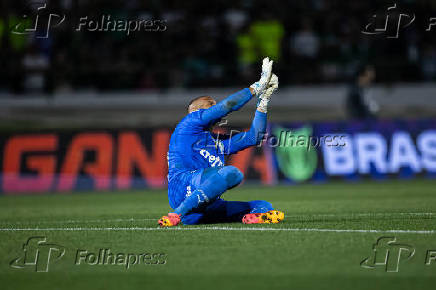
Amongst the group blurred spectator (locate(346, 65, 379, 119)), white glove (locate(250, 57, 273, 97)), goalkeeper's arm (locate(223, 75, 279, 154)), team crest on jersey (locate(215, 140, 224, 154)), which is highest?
blurred spectator (locate(346, 65, 379, 119))

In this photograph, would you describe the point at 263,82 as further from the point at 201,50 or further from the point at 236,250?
the point at 201,50

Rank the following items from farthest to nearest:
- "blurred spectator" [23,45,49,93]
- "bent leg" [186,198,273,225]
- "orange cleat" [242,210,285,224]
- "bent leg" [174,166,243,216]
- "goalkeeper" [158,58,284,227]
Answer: "blurred spectator" [23,45,49,93] < "bent leg" [186,198,273,225] < "orange cleat" [242,210,285,224] < "goalkeeper" [158,58,284,227] < "bent leg" [174,166,243,216]

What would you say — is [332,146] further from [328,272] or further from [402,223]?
[328,272]

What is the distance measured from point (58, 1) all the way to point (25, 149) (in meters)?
6.18

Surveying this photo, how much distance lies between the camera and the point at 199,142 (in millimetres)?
8891

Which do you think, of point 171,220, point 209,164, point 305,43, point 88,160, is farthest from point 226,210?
point 305,43

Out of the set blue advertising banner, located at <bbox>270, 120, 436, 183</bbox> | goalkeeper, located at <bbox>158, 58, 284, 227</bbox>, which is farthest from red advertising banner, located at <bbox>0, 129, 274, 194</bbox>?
goalkeeper, located at <bbox>158, 58, 284, 227</bbox>

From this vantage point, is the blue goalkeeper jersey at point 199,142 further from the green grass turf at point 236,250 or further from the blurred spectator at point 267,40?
the blurred spectator at point 267,40

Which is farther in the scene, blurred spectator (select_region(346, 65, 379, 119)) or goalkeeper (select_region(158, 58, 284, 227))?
blurred spectator (select_region(346, 65, 379, 119))

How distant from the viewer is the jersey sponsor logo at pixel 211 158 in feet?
29.5

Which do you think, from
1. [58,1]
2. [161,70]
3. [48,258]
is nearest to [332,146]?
[161,70]

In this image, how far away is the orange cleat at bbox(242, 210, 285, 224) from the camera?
8961 millimetres

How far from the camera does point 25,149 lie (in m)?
19.2

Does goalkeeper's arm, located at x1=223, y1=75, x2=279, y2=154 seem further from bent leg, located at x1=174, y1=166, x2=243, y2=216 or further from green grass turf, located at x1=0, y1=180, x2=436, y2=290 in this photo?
green grass turf, located at x1=0, y1=180, x2=436, y2=290
